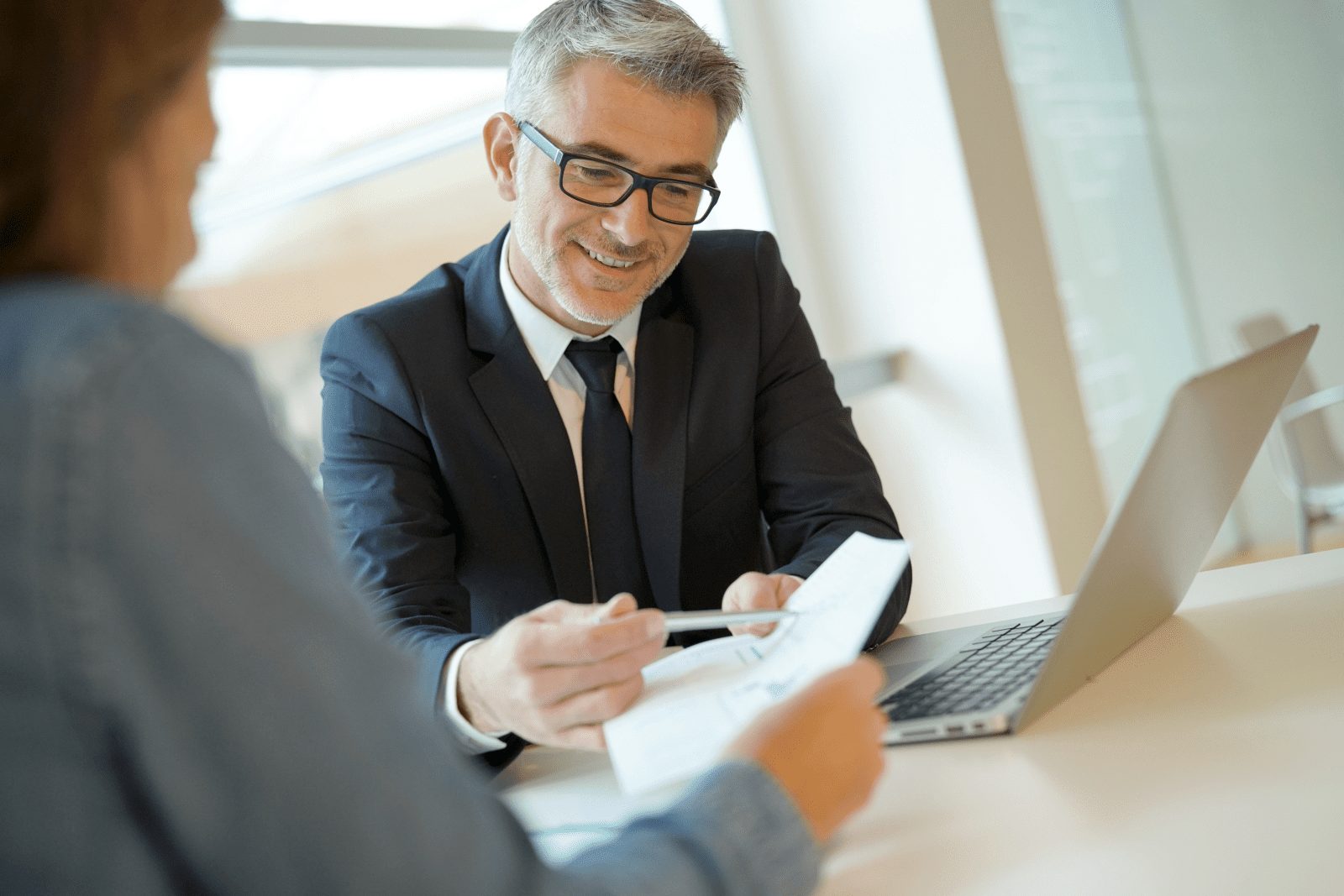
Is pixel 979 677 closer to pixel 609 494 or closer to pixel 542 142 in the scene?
pixel 609 494

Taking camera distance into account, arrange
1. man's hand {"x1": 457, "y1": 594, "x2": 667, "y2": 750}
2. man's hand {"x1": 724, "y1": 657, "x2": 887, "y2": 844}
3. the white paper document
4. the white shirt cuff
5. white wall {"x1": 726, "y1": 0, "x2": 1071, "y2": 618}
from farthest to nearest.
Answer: white wall {"x1": 726, "y1": 0, "x2": 1071, "y2": 618}, the white shirt cuff, man's hand {"x1": 457, "y1": 594, "x2": 667, "y2": 750}, the white paper document, man's hand {"x1": 724, "y1": 657, "x2": 887, "y2": 844}

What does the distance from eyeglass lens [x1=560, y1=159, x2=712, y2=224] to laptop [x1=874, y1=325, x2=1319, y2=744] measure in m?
0.78

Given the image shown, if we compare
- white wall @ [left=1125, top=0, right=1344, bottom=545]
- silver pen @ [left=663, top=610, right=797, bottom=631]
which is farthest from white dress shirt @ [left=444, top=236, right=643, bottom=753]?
white wall @ [left=1125, top=0, right=1344, bottom=545]

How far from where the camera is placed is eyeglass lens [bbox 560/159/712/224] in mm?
1606

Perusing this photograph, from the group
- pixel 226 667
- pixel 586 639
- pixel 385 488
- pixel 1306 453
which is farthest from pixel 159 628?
pixel 1306 453

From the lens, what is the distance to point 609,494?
5.37ft

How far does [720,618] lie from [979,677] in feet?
0.81

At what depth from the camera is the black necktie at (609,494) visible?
5.36 ft

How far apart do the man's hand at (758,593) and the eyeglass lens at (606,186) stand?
2.13 ft

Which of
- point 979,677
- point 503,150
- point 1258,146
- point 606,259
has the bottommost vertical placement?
point 979,677

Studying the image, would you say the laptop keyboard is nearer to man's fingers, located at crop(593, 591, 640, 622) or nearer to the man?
man's fingers, located at crop(593, 591, 640, 622)

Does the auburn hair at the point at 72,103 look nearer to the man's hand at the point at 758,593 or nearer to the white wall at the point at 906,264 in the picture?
the man's hand at the point at 758,593

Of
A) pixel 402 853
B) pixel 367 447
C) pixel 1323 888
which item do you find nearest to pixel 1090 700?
pixel 1323 888

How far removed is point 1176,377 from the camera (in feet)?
16.7
